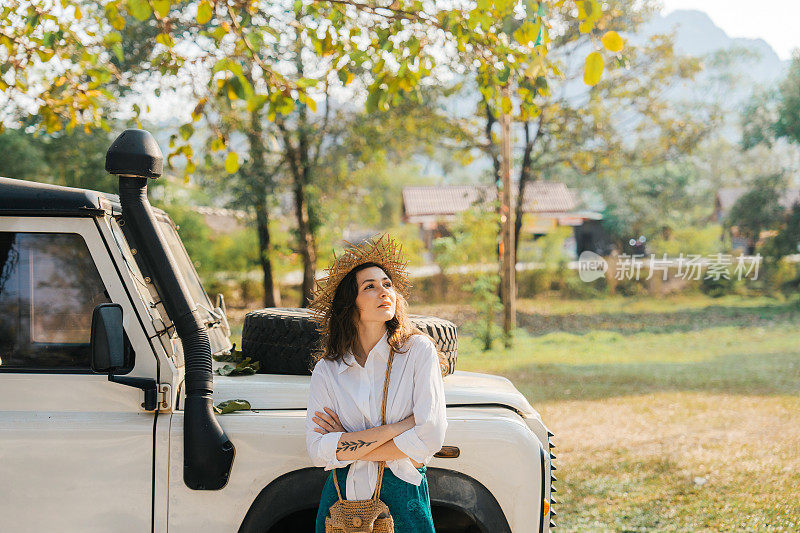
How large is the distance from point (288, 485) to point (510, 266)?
11.8 m

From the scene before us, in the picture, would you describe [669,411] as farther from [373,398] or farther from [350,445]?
[350,445]

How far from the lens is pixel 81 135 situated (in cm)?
1850

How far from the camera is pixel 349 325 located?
8.89ft

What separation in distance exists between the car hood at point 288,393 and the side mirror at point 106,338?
480mm

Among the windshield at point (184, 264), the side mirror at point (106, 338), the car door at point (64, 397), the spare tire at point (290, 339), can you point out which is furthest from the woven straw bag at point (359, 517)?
the windshield at point (184, 264)

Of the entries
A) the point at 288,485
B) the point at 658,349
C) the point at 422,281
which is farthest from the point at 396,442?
the point at 422,281

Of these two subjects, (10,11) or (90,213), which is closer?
(90,213)

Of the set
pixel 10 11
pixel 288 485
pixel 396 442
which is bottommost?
pixel 288 485

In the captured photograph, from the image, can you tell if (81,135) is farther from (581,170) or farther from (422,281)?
(581,170)

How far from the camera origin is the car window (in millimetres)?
2748

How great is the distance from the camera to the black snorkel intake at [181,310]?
259 cm

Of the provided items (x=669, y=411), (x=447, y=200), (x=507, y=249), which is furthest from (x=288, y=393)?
(x=447, y=200)

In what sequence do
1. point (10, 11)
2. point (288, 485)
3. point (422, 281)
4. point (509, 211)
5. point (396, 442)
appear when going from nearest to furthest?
1. point (396, 442)
2. point (288, 485)
3. point (10, 11)
4. point (509, 211)
5. point (422, 281)

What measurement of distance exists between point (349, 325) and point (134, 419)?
828mm
